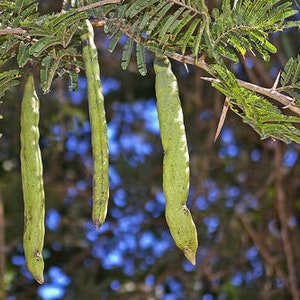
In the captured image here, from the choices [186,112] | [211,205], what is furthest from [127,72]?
[211,205]

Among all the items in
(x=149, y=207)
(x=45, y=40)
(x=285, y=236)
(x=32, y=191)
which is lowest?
(x=149, y=207)

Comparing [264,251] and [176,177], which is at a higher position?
[176,177]

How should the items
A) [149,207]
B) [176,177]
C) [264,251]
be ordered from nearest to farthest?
[176,177], [264,251], [149,207]

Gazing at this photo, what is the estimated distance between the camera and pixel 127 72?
9.57ft

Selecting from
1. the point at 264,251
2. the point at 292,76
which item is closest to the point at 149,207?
the point at 264,251

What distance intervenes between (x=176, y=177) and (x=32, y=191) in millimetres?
175

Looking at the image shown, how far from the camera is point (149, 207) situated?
2.82 metres

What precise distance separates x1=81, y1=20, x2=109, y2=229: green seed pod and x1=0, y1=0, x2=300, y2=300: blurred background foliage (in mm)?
1624

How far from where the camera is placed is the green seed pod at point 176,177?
82cm

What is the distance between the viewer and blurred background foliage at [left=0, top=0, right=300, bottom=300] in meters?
2.59

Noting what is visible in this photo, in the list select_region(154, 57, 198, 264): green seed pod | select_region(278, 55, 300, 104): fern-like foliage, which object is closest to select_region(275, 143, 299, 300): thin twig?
select_region(278, 55, 300, 104): fern-like foliage

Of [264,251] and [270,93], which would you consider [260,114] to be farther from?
[264,251]

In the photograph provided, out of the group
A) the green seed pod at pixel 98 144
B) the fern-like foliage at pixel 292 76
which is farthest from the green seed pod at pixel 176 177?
the fern-like foliage at pixel 292 76

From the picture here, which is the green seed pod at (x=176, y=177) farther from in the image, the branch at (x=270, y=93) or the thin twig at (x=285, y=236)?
the thin twig at (x=285, y=236)
